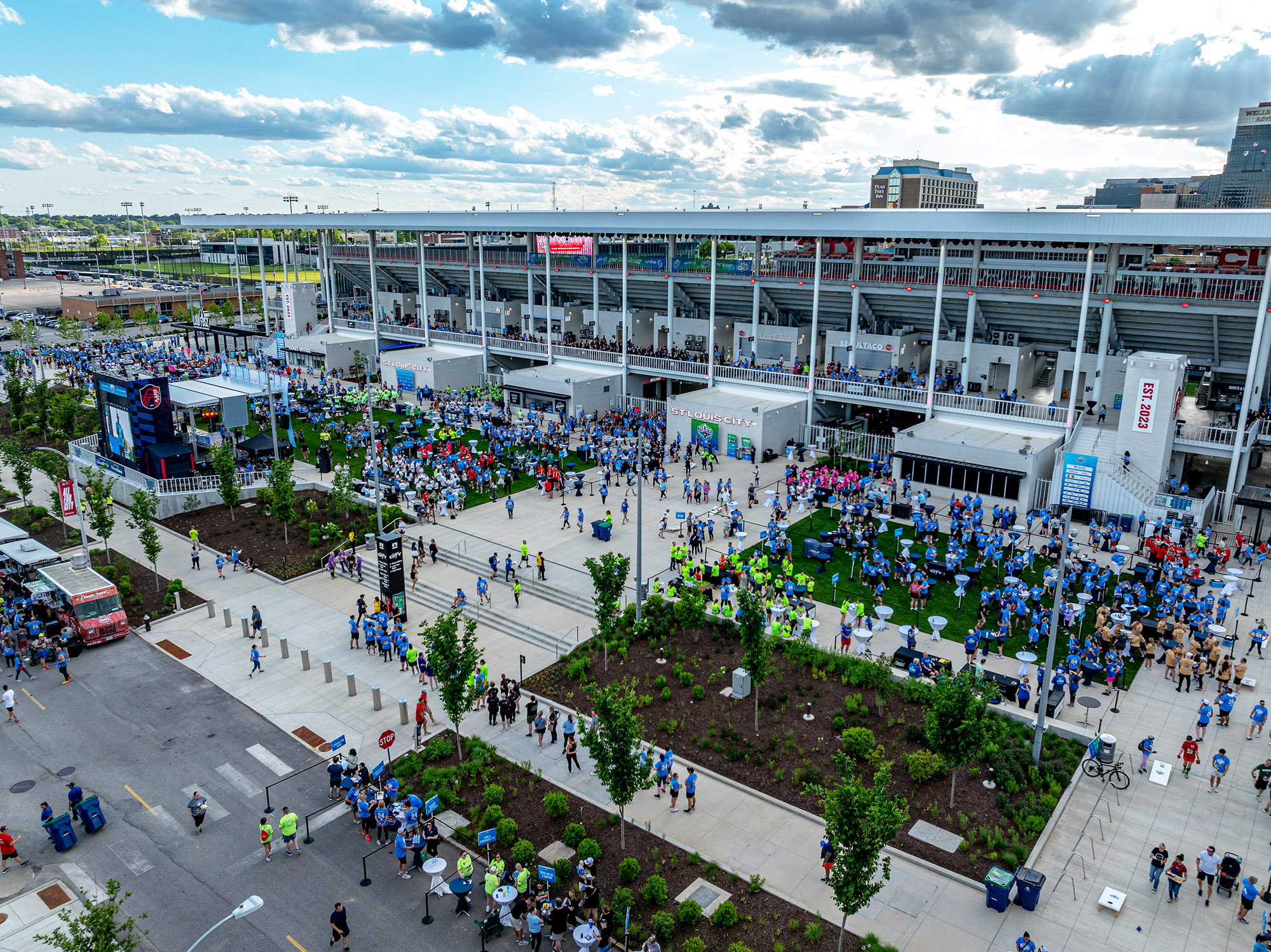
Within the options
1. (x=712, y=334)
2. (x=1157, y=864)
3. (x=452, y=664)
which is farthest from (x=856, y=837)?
(x=712, y=334)

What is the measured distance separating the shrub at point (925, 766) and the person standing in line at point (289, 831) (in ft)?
45.3

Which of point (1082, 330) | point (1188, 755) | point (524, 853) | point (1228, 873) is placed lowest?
point (524, 853)

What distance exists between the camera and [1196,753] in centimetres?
1998

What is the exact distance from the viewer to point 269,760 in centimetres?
2119

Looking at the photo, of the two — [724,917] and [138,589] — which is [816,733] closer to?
[724,917]

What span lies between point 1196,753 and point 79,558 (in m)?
37.9

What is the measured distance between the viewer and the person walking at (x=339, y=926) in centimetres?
1524

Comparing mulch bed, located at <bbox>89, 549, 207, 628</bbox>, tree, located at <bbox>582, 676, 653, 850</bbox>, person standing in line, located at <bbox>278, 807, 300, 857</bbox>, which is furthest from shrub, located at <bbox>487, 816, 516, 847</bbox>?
mulch bed, located at <bbox>89, 549, 207, 628</bbox>

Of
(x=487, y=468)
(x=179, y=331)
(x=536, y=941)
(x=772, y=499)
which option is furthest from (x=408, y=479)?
(x=179, y=331)

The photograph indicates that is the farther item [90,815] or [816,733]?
[816,733]

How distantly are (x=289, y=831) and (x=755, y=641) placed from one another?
38.6 feet

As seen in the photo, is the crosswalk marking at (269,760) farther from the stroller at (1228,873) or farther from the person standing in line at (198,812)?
the stroller at (1228,873)

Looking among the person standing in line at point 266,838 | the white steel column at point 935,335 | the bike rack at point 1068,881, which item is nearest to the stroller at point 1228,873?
the bike rack at point 1068,881

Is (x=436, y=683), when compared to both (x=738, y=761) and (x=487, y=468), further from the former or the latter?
(x=487, y=468)
